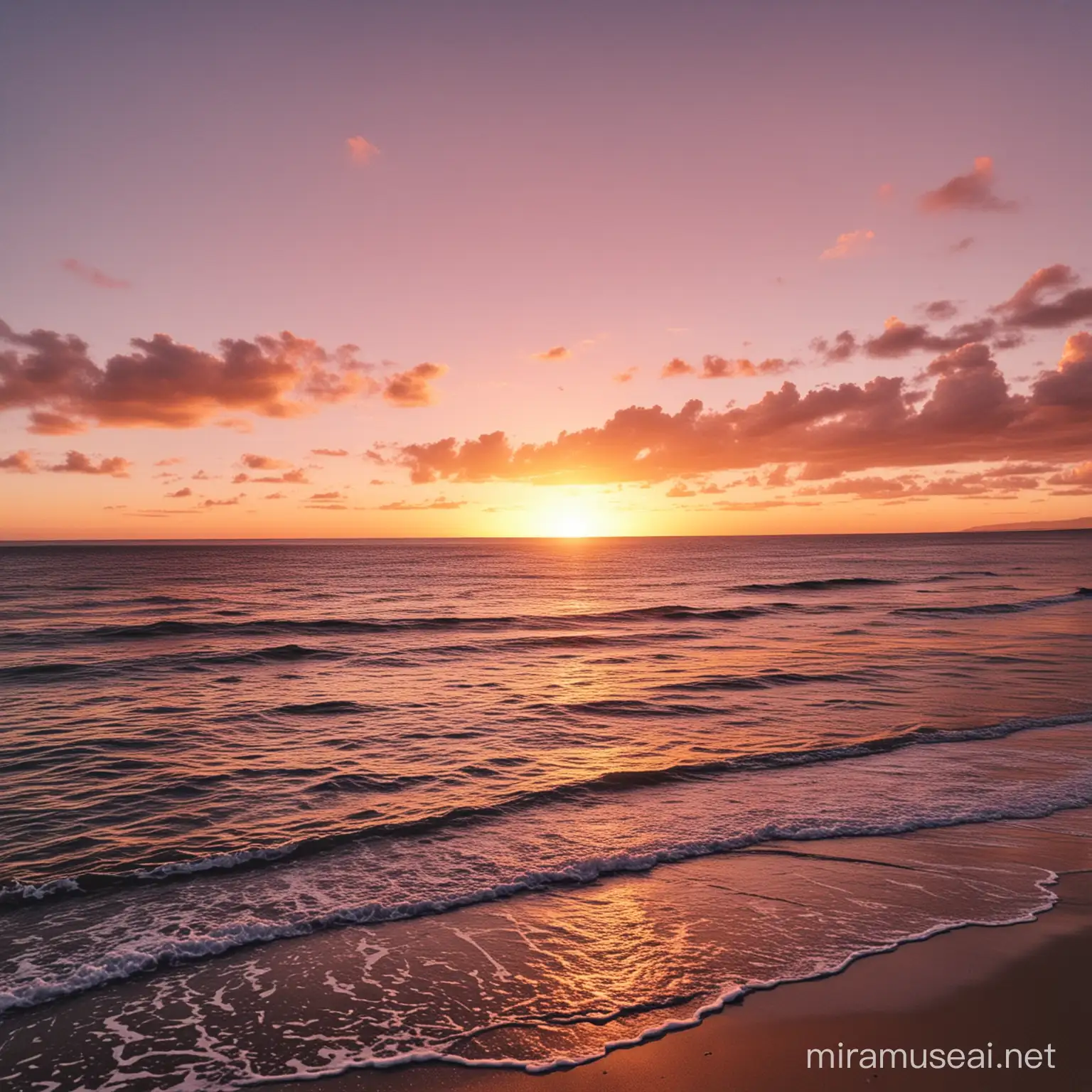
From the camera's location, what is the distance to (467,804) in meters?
13.0

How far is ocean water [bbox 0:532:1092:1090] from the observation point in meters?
Result: 6.98

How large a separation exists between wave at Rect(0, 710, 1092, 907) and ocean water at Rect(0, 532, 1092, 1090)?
6cm

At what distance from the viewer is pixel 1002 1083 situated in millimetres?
5703

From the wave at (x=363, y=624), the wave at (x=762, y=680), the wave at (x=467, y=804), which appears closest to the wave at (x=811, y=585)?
the wave at (x=363, y=624)

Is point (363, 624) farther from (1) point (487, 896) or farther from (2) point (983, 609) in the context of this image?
(2) point (983, 609)

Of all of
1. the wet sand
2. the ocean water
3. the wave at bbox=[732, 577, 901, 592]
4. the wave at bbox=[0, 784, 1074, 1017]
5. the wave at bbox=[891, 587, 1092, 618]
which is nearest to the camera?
the wet sand

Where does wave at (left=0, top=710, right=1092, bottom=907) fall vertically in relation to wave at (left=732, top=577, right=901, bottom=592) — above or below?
above

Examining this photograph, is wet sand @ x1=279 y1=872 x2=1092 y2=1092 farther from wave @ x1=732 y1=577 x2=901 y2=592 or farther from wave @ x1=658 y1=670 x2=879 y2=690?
wave @ x1=732 y1=577 x2=901 y2=592

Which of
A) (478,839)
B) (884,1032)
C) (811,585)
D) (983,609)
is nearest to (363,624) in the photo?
(478,839)

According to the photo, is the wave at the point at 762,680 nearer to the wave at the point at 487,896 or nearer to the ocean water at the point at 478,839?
the ocean water at the point at 478,839

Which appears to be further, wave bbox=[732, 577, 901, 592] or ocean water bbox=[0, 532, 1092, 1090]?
wave bbox=[732, 577, 901, 592]

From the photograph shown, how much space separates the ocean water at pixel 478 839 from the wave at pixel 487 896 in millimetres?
44

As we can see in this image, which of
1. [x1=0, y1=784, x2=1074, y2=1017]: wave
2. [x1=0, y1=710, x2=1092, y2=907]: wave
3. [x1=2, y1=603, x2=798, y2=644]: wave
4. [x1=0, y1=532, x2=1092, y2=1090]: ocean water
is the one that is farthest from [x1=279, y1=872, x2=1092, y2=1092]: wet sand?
[x1=2, y1=603, x2=798, y2=644]: wave

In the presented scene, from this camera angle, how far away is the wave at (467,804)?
9.97m
